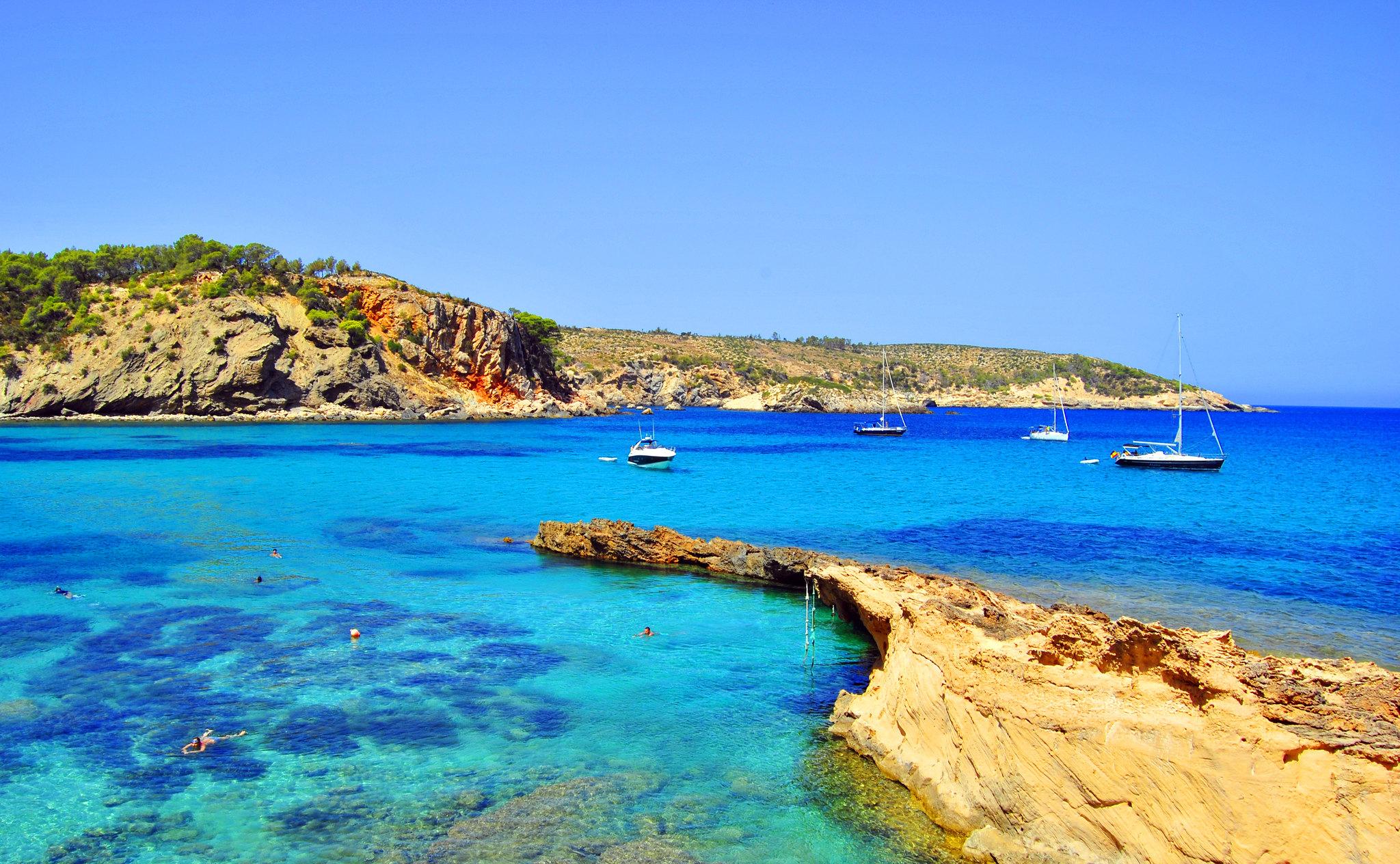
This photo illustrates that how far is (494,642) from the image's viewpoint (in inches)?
Answer: 635

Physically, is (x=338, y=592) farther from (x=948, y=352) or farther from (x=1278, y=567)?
(x=948, y=352)

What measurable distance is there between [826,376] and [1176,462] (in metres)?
120

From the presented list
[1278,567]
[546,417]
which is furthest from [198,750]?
[546,417]

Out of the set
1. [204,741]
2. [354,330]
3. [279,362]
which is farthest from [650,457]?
[279,362]

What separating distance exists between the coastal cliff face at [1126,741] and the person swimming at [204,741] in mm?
8175

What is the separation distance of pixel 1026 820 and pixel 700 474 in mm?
38357

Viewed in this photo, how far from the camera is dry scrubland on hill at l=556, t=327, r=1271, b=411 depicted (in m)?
141

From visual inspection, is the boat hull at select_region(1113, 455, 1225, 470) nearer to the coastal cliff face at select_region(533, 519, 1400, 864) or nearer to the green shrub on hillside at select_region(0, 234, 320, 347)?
the coastal cliff face at select_region(533, 519, 1400, 864)

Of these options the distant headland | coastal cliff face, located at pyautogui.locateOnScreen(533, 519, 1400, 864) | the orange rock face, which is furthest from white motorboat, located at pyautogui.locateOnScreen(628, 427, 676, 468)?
the orange rock face

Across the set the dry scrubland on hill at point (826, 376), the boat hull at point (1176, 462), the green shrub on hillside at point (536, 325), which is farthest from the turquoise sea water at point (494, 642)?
the dry scrubland on hill at point (826, 376)

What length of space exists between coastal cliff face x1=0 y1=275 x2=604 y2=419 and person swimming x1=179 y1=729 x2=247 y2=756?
232 feet

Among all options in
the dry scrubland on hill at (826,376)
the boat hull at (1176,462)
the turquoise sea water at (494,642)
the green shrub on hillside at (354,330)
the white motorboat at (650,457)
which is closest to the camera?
the turquoise sea water at (494,642)

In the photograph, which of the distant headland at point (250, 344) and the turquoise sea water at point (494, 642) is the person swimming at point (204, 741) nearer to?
the turquoise sea water at point (494, 642)

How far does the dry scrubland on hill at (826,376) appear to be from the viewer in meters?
141
